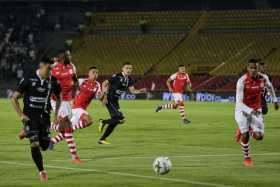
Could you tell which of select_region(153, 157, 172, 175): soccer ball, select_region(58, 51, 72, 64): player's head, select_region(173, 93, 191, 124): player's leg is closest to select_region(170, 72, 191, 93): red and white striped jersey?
select_region(173, 93, 191, 124): player's leg

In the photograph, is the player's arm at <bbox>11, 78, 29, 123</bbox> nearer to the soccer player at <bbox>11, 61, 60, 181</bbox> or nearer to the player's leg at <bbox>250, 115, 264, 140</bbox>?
the soccer player at <bbox>11, 61, 60, 181</bbox>

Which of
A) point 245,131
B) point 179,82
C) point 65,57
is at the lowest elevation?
point 245,131

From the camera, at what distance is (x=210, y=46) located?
6831 cm

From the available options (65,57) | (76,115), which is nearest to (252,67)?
(65,57)

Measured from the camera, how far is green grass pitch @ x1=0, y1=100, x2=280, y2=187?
50.8ft


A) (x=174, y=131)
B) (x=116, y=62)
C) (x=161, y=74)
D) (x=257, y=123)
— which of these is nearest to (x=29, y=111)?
(x=257, y=123)

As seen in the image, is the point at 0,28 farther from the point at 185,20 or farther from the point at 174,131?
Answer: the point at 174,131

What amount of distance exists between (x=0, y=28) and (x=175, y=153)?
2091 inches

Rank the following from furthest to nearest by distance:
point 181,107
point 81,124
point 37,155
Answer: point 181,107 → point 81,124 → point 37,155

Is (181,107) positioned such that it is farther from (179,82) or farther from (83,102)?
(83,102)

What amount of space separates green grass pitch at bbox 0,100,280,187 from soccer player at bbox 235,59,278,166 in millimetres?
640

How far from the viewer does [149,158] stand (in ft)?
66.1

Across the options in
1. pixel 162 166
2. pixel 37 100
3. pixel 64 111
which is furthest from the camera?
pixel 64 111

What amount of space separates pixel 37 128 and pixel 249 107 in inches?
206
